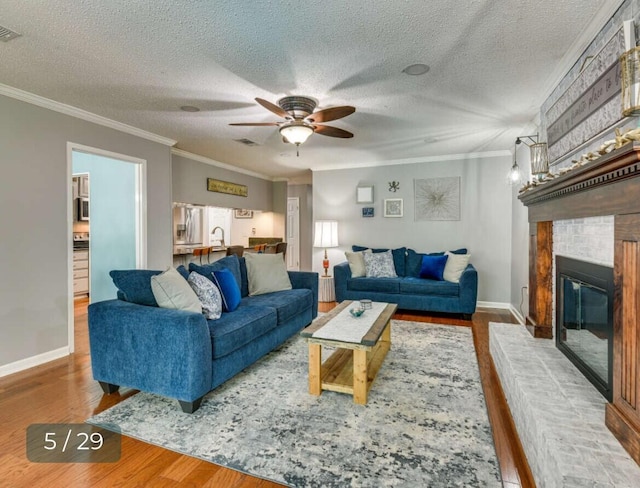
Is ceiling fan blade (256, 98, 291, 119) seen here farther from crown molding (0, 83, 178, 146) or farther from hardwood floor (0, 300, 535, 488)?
hardwood floor (0, 300, 535, 488)

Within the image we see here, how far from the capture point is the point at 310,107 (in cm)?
309

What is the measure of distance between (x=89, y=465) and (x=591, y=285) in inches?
118

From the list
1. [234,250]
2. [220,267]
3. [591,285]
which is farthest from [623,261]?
[234,250]

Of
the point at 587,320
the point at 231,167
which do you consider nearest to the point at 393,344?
the point at 587,320

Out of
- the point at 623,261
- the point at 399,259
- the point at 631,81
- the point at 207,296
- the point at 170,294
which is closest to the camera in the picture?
the point at 631,81

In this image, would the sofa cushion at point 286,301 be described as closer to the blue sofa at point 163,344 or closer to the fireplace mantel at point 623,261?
the blue sofa at point 163,344

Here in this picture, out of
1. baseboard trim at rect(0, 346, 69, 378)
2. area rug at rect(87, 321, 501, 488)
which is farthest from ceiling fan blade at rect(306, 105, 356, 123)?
baseboard trim at rect(0, 346, 69, 378)

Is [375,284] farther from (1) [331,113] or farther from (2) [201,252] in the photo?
(1) [331,113]

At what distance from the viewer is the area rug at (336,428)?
5.48 ft

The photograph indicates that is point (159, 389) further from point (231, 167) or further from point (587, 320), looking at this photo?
point (231, 167)

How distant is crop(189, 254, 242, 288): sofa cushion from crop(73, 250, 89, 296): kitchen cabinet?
3.94 metres

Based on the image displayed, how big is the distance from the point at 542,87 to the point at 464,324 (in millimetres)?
2822

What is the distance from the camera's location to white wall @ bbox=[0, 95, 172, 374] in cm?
293

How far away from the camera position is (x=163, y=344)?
220 cm
